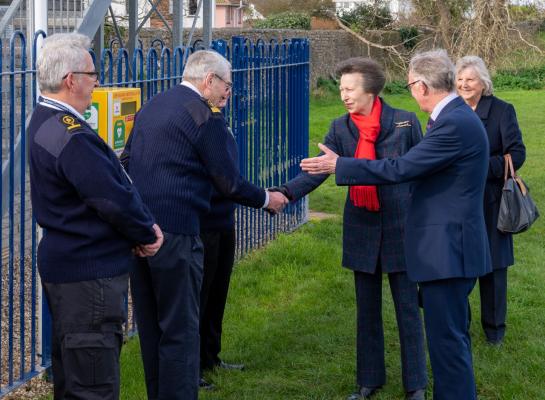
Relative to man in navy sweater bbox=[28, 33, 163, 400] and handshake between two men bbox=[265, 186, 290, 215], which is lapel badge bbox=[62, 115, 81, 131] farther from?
handshake between two men bbox=[265, 186, 290, 215]

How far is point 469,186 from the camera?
16.2ft

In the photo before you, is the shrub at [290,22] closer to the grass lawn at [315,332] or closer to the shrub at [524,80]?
the shrub at [524,80]

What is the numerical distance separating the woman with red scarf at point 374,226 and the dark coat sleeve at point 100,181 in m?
1.88

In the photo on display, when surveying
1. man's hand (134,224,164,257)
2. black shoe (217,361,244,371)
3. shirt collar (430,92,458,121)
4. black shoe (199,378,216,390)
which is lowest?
black shoe (199,378,216,390)

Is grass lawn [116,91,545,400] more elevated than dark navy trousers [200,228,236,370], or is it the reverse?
dark navy trousers [200,228,236,370]

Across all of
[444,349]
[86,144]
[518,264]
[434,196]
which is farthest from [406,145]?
[518,264]

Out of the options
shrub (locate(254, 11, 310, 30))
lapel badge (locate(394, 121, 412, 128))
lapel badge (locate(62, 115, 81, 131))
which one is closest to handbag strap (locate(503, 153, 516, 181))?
lapel badge (locate(394, 121, 412, 128))

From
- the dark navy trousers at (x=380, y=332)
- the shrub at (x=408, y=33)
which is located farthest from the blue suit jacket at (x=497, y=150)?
the shrub at (x=408, y=33)

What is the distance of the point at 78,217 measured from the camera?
13.5 ft

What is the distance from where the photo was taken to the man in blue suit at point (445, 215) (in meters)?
4.92

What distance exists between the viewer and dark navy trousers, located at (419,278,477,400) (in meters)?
4.99

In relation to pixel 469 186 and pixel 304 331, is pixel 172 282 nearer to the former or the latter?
pixel 469 186

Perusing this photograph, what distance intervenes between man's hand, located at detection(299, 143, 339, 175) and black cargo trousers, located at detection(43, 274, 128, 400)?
1.66 m

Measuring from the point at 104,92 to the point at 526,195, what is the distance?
301cm
